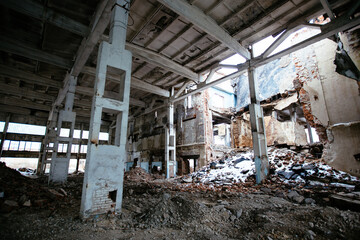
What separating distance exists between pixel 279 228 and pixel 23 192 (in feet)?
19.1

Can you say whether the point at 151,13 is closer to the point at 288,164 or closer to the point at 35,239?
the point at 35,239

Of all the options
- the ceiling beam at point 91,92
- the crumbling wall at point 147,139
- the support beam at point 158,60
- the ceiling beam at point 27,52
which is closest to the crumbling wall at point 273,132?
the support beam at point 158,60

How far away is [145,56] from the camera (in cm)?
974

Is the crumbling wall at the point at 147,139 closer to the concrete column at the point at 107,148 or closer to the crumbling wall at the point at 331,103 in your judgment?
the crumbling wall at the point at 331,103

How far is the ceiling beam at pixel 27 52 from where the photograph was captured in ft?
28.0

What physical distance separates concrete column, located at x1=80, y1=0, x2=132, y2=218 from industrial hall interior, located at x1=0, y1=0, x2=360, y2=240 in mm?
27

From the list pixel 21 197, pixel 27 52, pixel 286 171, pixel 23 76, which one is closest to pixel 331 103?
pixel 286 171

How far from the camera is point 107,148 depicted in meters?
4.13

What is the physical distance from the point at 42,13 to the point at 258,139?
1028 centimetres

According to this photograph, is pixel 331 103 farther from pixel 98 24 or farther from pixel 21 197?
pixel 21 197

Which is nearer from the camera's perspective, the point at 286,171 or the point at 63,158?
the point at 286,171

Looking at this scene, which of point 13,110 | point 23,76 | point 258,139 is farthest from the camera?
point 13,110

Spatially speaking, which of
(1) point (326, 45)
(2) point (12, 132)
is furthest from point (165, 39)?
(2) point (12, 132)

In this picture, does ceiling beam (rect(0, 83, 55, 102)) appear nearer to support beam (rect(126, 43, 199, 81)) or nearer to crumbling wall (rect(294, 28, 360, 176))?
support beam (rect(126, 43, 199, 81))
